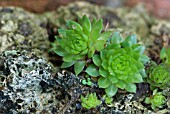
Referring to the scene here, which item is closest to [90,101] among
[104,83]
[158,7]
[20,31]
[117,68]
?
[104,83]

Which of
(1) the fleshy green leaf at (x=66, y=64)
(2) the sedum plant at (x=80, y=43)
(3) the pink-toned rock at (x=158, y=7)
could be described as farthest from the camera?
(3) the pink-toned rock at (x=158, y=7)

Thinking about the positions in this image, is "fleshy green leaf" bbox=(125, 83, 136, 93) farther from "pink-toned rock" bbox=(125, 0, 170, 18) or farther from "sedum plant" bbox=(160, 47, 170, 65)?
"pink-toned rock" bbox=(125, 0, 170, 18)

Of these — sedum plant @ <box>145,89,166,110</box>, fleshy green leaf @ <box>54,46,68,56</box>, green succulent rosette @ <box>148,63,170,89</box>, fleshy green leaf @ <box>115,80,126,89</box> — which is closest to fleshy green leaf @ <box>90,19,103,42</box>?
fleshy green leaf @ <box>54,46,68,56</box>

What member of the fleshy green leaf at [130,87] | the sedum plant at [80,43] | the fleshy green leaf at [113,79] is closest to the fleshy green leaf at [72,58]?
the sedum plant at [80,43]

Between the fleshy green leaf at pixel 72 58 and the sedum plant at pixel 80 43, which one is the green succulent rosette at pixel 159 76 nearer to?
the sedum plant at pixel 80 43

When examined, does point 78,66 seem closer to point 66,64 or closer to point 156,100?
point 66,64

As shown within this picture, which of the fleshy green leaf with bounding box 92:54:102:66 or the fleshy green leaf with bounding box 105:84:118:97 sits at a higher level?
the fleshy green leaf with bounding box 92:54:102:66

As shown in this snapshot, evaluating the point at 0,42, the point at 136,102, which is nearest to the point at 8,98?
the point at 0,42
